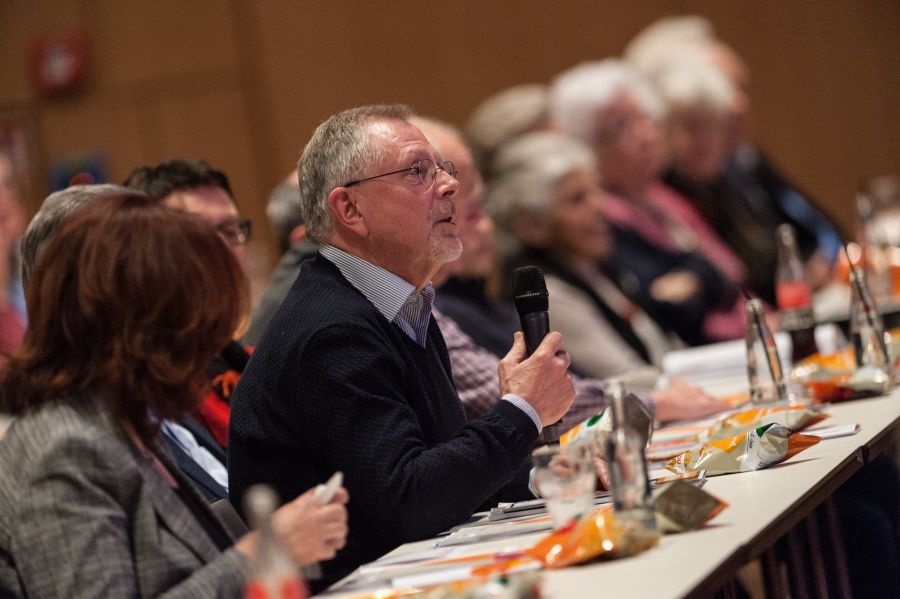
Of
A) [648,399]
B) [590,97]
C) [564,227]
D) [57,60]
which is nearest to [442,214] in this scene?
[648,399]

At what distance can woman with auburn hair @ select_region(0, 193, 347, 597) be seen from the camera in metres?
1.49

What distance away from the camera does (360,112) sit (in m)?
2.29

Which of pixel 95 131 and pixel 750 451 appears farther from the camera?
pixel 95 131

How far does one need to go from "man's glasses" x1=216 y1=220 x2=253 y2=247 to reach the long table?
53.4 inches

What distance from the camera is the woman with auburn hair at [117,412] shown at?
1.49 metres

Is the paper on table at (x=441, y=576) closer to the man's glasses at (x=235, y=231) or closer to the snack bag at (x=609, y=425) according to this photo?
the snack bag at (x=609, y=425)

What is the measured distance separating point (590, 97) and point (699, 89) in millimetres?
802

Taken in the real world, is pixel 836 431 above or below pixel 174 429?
below

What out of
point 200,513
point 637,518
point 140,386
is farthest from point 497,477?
point 140,386

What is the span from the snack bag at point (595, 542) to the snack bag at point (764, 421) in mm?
768

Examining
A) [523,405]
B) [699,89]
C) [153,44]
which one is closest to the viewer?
[523,405]

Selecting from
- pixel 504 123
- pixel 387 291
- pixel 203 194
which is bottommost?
pixel 387 291

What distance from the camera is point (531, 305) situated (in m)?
2.08

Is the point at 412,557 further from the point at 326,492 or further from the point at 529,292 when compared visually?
the point at 529,292
